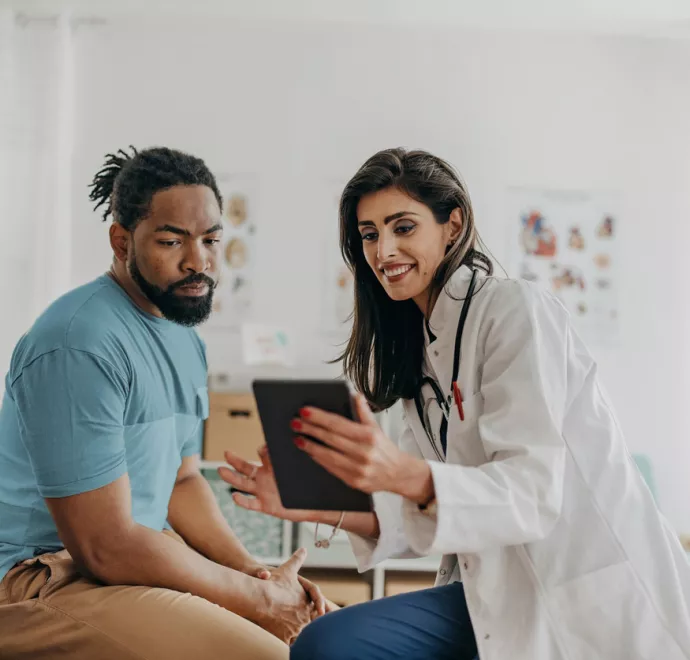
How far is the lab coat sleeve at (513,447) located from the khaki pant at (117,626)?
41 centimetres

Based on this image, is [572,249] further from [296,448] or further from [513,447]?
[296,448]

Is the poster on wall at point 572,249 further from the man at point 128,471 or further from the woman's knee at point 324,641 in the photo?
the woman's knee at point 324,641

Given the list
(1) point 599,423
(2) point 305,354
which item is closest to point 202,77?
(2) point 305,354

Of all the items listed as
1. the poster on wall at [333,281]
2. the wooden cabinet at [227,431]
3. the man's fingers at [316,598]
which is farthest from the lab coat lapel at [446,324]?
the poster on wall at [333,281]

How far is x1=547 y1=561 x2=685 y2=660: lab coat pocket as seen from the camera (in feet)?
3.62

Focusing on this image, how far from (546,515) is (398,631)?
0.32 m

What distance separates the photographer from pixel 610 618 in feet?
3.62

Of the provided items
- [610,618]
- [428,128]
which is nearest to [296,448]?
[610,618]

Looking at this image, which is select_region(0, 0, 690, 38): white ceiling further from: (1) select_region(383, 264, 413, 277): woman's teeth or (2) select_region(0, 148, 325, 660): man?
(1) select_region(383, 264, 413, 277): woman's teeth

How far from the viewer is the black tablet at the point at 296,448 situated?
3.25 feet

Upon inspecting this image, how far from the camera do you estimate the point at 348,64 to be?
3.61 m

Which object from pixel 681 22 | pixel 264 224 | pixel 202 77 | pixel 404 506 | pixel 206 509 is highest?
pixel 681 22

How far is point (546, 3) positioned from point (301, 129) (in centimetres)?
119

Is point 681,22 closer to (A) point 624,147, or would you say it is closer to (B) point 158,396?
(A) point 624,147
